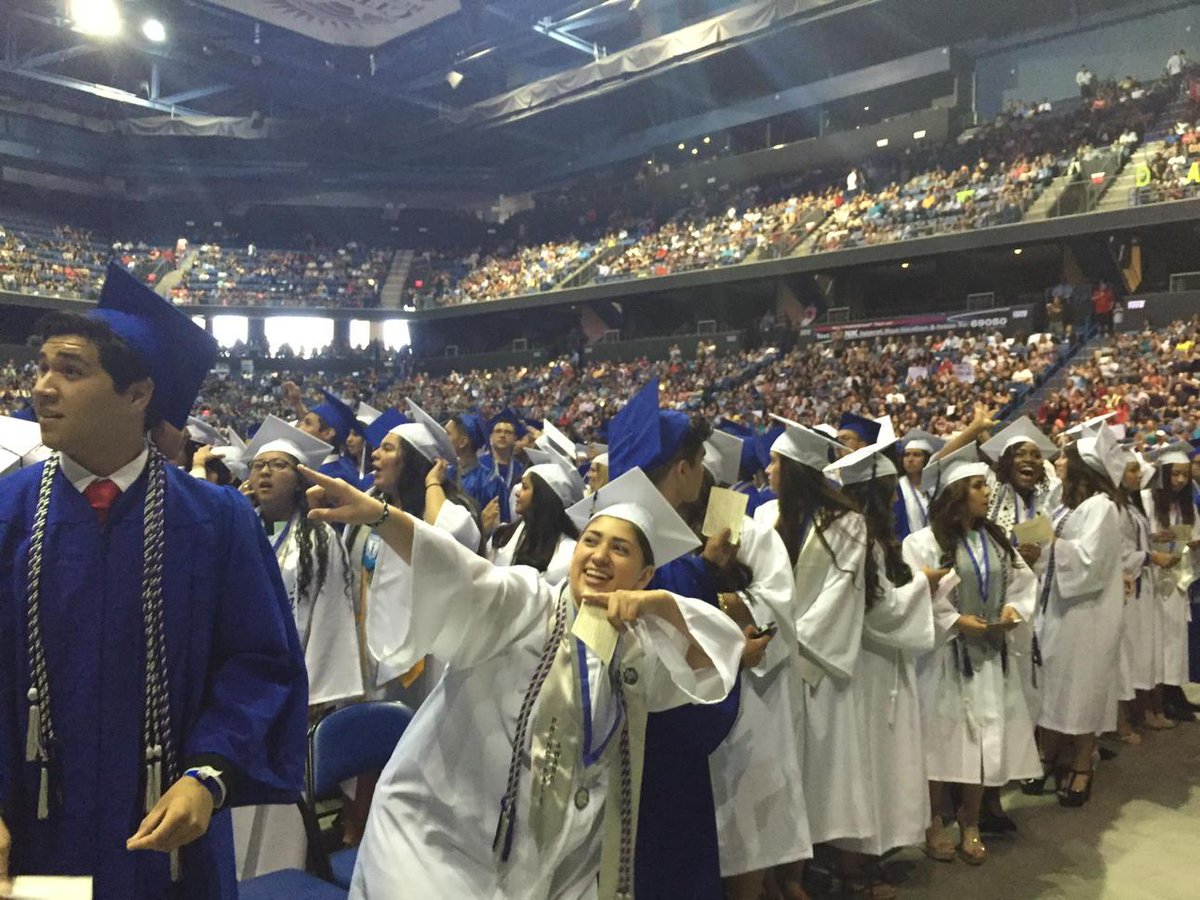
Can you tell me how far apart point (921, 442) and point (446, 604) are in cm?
520

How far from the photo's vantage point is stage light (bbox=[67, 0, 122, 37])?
1083 inches

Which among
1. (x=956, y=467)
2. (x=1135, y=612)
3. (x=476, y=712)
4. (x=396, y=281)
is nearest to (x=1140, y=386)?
(x=1135, y=612)

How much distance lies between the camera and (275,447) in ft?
14.6

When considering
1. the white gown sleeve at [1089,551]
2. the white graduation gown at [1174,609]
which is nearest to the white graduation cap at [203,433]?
the white gown sleeve at [1089,551]

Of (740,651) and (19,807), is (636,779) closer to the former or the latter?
(740,651)

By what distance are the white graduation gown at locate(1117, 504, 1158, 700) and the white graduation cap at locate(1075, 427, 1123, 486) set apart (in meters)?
0.45

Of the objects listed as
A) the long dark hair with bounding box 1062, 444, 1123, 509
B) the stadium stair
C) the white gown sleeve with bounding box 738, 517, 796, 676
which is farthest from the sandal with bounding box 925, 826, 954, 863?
the stadium stair

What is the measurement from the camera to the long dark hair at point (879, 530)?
420 cm

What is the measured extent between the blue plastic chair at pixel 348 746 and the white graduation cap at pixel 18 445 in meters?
1.77

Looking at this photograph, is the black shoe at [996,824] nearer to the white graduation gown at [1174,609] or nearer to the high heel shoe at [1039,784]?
the high heel shoe at [1039,784]

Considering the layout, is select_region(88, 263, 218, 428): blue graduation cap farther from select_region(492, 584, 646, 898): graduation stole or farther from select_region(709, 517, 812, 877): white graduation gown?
select_region(709, 517, 812, 877): white graduation gown

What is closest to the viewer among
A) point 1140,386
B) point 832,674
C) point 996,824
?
point 832,674

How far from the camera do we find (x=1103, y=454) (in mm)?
6047

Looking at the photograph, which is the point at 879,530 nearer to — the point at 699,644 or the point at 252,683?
the point at 699,644
